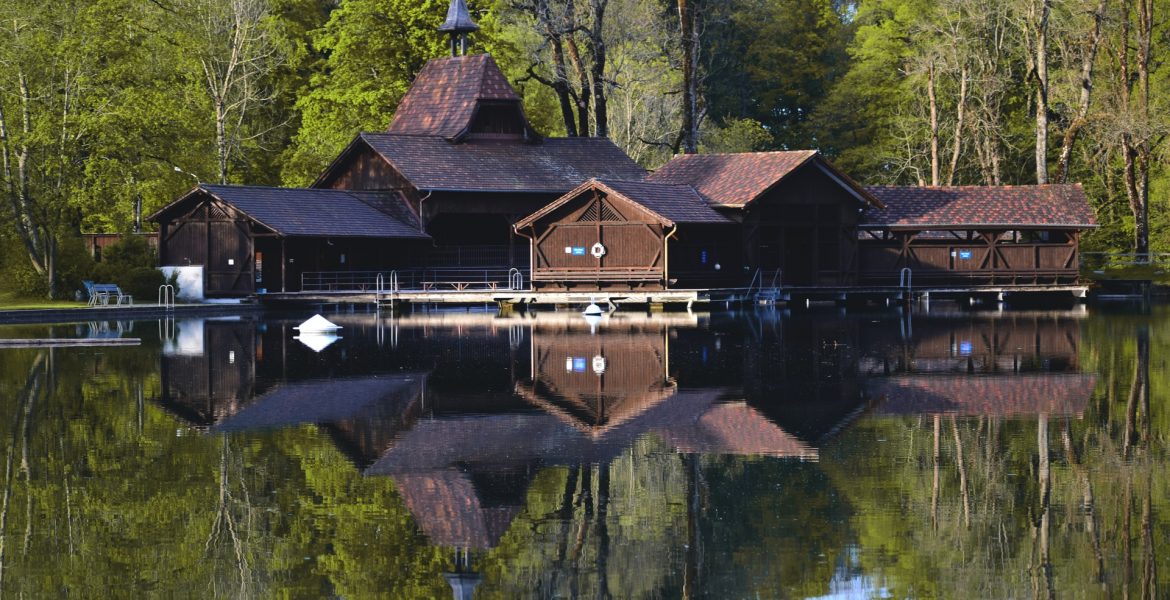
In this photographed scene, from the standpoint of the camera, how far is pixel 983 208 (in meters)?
56.6

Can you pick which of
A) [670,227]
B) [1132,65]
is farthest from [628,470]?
[1132,65]

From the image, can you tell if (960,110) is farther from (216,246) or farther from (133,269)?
(133,269)

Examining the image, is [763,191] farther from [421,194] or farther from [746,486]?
[746,486]

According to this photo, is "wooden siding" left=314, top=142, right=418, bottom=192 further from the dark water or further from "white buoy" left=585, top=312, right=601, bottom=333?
the dark water

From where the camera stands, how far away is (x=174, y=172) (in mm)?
60281

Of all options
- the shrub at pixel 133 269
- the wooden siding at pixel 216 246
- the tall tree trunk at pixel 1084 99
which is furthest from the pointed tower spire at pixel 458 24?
the tall tree trunk at pixel 1084 99

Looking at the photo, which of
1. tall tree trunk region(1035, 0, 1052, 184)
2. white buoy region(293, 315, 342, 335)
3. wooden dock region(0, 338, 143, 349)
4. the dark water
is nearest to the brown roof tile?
tall tree trunk region(1035, 0, 1052, 184)

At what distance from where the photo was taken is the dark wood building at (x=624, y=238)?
51688 millimetres

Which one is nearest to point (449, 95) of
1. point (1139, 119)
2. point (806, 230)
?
point (806, 230)

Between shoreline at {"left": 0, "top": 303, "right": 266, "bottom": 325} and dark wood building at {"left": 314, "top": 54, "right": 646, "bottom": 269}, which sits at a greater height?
dark wood building at {"left": 314, "top": 54, "right": 646, "bottom": 269}

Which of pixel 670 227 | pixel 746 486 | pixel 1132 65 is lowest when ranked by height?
pixel 746 486

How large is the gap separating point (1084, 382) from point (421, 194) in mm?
36730

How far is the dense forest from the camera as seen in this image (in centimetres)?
5434

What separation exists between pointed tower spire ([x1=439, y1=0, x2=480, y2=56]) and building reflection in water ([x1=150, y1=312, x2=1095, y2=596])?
2632cm
